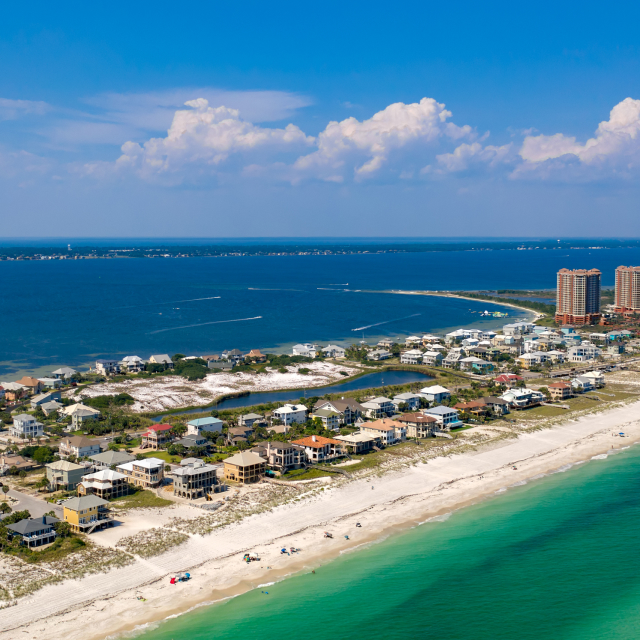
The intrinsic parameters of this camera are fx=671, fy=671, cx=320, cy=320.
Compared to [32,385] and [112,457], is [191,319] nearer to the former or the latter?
[32,385]

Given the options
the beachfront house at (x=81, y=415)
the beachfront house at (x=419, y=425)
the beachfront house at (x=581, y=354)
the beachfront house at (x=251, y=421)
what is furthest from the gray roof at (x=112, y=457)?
the beachfront house at (x=581, y=354)

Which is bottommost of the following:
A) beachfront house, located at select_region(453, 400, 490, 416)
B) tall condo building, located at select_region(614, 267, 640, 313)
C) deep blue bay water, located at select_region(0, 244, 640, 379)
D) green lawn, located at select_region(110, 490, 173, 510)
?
green lawn, located at select_region(110, 490, 173, 510)

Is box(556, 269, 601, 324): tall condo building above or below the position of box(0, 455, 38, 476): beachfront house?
above

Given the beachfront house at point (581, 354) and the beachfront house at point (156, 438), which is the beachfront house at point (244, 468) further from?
the beachfront house at point (581, 354)

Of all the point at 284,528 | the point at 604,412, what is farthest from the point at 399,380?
the point at 284,528

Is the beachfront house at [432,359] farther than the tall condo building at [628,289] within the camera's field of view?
No

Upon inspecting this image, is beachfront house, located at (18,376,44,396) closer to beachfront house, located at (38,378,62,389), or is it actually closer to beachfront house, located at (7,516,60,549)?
beachfront house, located at (38,378,62,389)

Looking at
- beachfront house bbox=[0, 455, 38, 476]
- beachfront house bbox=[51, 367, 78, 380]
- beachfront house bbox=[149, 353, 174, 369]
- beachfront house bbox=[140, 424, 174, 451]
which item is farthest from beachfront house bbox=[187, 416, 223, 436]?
beachfront house bbox=[149, 353, 174, 369]
